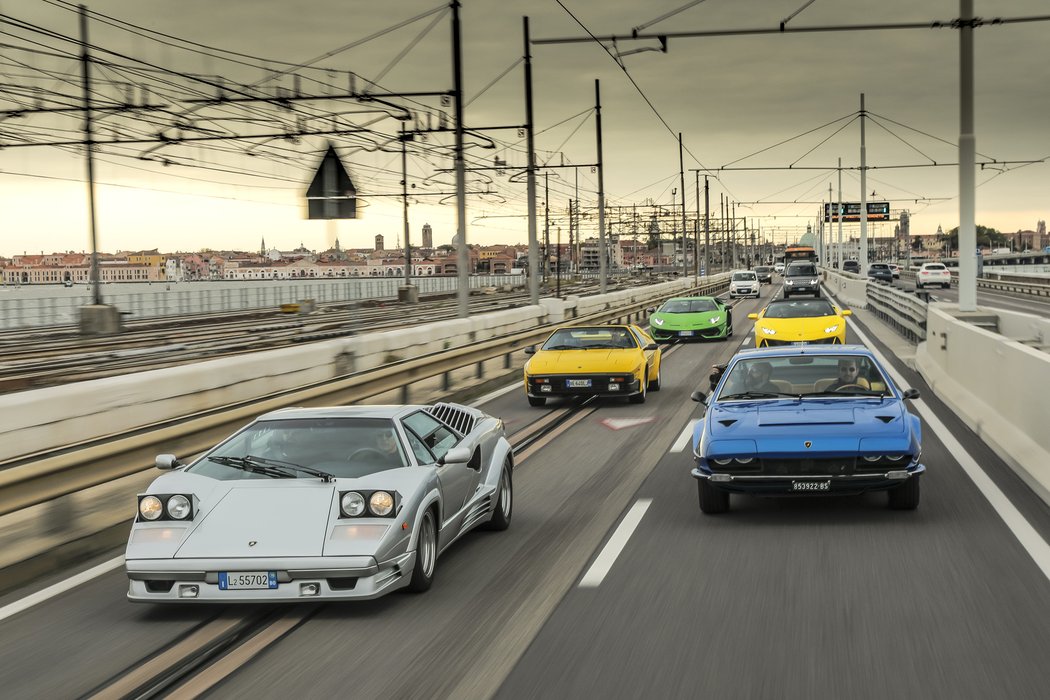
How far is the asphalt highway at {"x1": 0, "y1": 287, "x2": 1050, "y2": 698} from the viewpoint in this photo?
5684 mm

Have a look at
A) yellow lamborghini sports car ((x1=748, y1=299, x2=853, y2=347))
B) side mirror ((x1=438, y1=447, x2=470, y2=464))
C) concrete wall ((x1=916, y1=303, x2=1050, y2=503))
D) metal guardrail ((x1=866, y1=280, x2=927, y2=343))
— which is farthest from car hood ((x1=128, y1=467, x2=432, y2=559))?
metal guardrail ((x1=866, y1=280, x2=927, y2=343))

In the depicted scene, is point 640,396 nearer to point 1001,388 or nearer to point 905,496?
point 1001,388

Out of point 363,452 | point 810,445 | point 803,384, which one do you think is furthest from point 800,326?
point 363,452

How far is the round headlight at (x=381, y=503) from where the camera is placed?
23.6 feet

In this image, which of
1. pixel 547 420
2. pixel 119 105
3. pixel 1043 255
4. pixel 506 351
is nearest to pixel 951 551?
pixel 547 420

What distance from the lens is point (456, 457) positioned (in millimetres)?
8016

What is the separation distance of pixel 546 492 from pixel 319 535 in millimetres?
4522

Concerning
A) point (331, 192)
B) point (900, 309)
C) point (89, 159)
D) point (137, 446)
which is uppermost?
point (89, 159)

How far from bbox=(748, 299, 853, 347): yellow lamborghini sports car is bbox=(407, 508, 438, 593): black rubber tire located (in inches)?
654

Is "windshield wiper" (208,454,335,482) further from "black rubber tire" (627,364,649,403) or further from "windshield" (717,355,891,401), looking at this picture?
"black rubber tire" (627,364,649,403)

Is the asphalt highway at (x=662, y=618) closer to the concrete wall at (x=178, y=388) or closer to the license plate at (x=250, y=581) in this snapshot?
the license plate at (x=250, y=581)

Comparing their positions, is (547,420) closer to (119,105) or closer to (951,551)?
(951,551)

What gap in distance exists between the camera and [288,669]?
6.04m

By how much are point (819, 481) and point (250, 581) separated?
4428mm
